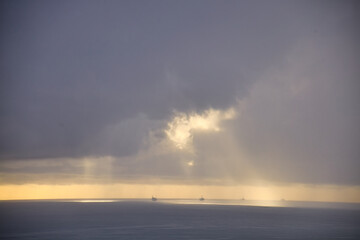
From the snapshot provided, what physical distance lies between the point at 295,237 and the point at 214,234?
1106 inches

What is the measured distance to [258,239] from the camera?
118 meters

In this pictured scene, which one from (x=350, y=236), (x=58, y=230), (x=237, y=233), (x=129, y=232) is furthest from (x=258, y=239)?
(x=58, y=230)

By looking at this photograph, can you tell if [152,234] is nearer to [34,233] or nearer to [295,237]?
[34,233]

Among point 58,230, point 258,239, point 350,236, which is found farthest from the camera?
point 58,230

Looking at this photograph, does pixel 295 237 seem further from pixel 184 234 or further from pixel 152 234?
pixel 152 234

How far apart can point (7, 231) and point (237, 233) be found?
84.5 meters

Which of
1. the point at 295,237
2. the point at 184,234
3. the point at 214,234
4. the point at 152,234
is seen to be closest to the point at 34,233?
the point at 152,234

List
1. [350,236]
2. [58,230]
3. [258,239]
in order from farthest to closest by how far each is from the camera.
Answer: [58,230], [350,236], [258,239]

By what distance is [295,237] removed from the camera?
125m

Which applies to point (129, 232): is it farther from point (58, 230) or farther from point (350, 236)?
point (350, 236)

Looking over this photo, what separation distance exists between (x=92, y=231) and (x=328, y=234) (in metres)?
87.8

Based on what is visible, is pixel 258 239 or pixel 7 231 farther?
pixel 7 231

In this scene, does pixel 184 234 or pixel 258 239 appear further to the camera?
pixel 184 234

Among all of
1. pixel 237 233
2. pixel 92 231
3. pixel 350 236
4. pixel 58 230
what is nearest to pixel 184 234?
pixel 237 233
